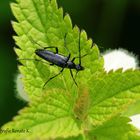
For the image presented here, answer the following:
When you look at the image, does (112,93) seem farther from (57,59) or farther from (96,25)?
(96,25)

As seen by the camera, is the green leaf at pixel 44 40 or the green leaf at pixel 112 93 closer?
the green leaf at pixel 112 93

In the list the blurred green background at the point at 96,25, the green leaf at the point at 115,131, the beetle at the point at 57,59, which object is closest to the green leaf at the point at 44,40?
the beetle at the point at 57,59

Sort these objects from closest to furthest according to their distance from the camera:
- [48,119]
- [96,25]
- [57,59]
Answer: [48,119] → [57,59] → [96,25]

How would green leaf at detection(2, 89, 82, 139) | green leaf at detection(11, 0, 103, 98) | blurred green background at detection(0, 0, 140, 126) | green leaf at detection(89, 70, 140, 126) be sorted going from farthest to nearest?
1. blurred green background at detection(0, 0, 140, 126)
2. green leaf at detection(11, 0, 103, 98)
3. green leaf at detection(89, 70, 140, 126)
4. green leaf at detection(2, 89, 82, 139)

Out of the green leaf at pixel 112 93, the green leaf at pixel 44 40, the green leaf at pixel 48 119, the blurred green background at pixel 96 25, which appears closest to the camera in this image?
the green leaf at pixel 48 119

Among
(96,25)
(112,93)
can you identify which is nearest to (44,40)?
(112,93)

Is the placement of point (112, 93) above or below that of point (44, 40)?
below

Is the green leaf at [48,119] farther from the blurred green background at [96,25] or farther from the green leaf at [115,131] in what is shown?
the blurred green background at [96,25]

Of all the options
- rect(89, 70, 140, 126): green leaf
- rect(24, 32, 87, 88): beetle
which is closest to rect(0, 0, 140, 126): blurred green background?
rect(24, 32, 87, 88): beetle

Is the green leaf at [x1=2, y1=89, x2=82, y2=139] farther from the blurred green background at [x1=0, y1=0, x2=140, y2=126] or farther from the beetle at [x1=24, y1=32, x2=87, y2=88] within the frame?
the blurred green background at [x1=0, y1=0, x2=140, y2=126]
